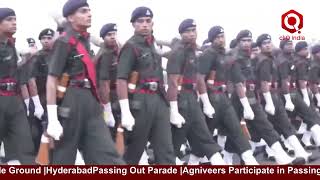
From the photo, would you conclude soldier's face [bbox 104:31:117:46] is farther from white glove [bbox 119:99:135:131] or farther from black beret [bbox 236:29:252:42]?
black beret [bbox 236:29:252:42]

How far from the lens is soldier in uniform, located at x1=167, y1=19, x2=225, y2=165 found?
28.8 ft

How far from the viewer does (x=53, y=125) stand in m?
6.26

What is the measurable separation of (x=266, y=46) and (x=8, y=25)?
18.8 ft

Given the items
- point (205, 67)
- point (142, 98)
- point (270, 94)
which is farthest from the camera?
point (270, 94)

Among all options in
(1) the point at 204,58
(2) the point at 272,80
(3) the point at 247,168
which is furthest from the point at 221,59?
(3) the point at 247,168

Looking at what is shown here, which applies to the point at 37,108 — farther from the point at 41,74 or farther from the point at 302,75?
the point at 302,75

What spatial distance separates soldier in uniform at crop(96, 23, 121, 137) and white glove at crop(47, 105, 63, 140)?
2.64 meters

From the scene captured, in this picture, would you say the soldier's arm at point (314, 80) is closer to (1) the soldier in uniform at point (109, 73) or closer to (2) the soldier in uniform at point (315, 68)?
(2) the soldier in uniform at point (315, 68)

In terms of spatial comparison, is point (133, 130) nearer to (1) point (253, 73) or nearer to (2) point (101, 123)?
(2) point (101, 123)

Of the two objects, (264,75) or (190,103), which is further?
(264,75)

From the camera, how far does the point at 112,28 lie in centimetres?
958

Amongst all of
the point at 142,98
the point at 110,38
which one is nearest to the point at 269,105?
the point at 110,38

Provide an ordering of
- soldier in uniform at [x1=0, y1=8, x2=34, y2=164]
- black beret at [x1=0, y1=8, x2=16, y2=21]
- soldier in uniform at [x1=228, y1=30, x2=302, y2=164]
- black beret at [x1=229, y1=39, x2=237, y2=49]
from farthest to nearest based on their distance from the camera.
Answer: black beret at [x1=229, y1=39, x2=237, y2=49] < soldier in uniform at [x1=228, y1=30, x2=302, y2=164] < black beret at [x1=0, y1=8, x2=16, y2=21] < soldier in uniform at [x1=0, y1=8, x2=34, y2=164]

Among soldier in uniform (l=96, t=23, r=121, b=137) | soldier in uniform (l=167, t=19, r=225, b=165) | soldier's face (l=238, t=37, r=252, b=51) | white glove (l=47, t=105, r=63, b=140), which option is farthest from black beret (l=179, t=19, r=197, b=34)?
white glove (l=47, t=105, r=63, b=140)
